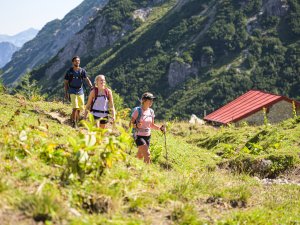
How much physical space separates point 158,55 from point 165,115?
49.3m

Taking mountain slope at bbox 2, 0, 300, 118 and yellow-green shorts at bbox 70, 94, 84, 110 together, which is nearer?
yellow-green shorts at bbox 70, 94, 84, 110

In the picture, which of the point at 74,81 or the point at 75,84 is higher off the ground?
the point at 74,81

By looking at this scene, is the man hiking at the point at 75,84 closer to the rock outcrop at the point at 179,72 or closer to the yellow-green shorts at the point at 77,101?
the yellow-green shorts at the point at 77,101

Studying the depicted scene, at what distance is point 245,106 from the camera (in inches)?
1934

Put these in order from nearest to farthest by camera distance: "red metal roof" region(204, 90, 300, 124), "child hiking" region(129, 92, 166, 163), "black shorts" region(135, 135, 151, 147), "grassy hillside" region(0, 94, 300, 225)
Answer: "grassy hillside" region(0, 94, 300, 225), "child hiking" region(129, 92, 166, 163), "black shorts" region(135, 135, 151, 147), "red metal roof" region(204, 90, 300, 124)

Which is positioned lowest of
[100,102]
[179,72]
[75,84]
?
[100,102]

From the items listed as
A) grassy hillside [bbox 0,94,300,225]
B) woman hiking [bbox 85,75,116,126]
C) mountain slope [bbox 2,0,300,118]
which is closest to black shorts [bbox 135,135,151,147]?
woman hiking [bbox 85,75,116,126]

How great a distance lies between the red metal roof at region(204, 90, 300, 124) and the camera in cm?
4694

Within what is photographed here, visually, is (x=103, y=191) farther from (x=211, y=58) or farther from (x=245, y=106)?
(x=211, y=58)

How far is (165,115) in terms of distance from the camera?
466 feet

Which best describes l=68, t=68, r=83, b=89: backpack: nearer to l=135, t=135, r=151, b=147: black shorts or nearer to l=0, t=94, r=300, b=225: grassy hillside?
l=135, t=135, r=151, b=147: black shorts

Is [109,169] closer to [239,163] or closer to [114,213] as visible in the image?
[114,213]

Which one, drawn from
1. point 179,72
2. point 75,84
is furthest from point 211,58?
point 75,84

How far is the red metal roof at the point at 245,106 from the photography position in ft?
154
